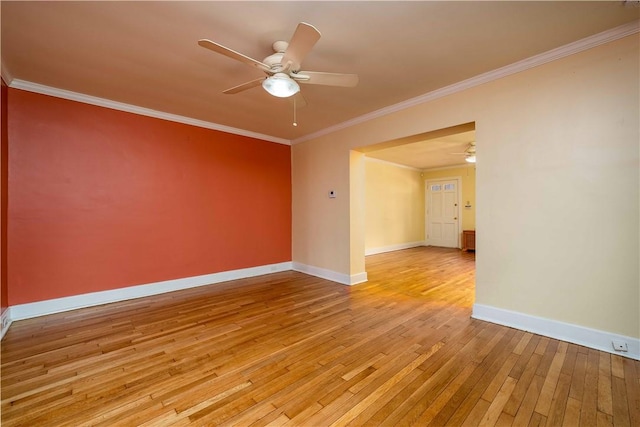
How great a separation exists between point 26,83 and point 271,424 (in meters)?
4.26

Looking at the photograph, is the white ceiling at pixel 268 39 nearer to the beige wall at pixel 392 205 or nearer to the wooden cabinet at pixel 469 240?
the beige wall at pixel 392 205

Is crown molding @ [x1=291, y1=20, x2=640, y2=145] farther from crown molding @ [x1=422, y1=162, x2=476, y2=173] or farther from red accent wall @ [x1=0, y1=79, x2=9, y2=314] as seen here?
crown molding @ [x1=422, y1=162, x2=476, y2=173]

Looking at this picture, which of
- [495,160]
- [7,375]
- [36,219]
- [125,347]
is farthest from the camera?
[36,219]

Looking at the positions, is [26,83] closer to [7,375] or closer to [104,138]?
[104,138]

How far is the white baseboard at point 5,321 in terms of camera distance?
2.56 metres

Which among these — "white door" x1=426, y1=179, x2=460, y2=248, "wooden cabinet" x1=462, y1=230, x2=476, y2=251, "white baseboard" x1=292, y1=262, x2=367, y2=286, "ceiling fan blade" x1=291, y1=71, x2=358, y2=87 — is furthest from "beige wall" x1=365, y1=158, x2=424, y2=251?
"ceiling fan blade" x1=291, y1=71, x2=358, y2=87

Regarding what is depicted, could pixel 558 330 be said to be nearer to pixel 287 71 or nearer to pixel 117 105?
pixel 287 71

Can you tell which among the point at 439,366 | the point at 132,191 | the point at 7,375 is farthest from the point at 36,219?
the point at 439,366

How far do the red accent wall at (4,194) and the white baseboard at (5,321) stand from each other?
2.2 inches

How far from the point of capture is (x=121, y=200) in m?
3.57

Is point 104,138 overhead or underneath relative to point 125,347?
overhead

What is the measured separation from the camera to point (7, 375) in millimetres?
1934

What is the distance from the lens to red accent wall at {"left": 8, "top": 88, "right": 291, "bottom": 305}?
300 cm

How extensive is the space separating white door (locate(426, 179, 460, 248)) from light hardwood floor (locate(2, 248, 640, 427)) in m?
5.53
